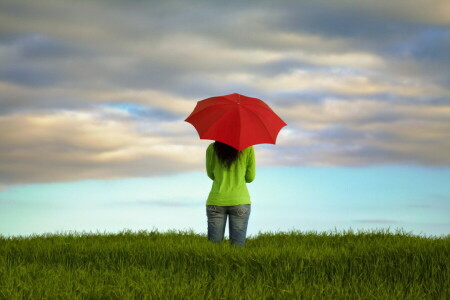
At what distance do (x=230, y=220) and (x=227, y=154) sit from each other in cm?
111

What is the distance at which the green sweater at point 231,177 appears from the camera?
8.79 m

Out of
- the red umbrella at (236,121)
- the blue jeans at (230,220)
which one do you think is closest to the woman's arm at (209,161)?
the red umbrella at (236,121)

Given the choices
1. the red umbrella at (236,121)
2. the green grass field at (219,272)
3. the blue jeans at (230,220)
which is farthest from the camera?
the blue jeans at (230,220)

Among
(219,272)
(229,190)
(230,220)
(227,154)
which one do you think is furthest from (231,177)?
(219,272)

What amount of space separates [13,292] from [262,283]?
351 cm

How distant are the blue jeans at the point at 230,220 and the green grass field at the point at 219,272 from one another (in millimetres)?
205

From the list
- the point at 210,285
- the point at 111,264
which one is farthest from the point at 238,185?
the point at 111,264

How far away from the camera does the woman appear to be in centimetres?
880

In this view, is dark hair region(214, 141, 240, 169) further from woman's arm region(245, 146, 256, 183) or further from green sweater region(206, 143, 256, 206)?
woman's arm region(245, 146, 256, 183)

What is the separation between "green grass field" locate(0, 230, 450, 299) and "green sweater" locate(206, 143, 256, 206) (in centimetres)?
83

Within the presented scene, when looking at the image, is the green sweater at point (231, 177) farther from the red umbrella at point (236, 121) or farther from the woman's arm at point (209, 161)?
the red umbrella at point (236, 121)

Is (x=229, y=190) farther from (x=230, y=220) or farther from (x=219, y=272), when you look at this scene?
(x=219, y=272)

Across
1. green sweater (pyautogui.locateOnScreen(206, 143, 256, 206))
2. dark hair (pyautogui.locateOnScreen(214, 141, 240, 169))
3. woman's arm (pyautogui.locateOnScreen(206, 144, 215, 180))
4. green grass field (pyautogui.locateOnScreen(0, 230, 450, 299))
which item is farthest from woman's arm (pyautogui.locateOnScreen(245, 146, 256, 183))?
green grass field (pyautogui.locateOnScreen(0, 230, 450, 299))

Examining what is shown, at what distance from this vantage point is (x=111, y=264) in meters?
9.26
